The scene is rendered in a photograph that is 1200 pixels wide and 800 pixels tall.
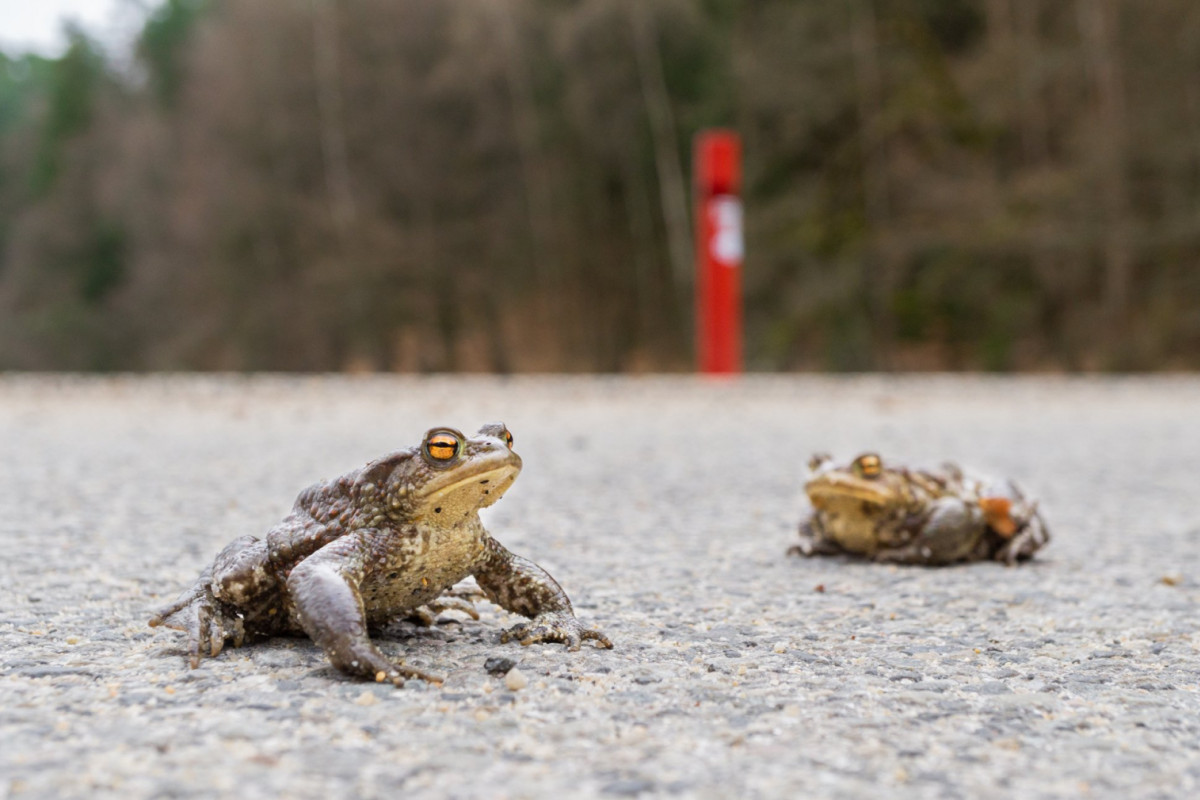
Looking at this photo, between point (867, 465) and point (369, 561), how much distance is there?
1908 mm

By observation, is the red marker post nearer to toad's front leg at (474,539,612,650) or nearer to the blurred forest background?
the blurred forest background

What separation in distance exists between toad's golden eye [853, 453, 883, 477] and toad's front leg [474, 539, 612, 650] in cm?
138

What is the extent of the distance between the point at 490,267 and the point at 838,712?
25.7 metres

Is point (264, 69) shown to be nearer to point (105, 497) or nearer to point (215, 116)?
point (215, 116)

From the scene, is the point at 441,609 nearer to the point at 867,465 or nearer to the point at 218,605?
the point at 218,605

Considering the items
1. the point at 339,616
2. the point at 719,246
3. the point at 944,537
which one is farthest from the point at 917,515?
the point at 719,246

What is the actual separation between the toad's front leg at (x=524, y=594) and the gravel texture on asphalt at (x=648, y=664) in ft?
0.28

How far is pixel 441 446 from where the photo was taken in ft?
7.52

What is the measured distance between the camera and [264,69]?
30.0m

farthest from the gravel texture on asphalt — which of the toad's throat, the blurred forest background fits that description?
the blurred forest background

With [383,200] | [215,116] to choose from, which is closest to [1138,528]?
[383,200]

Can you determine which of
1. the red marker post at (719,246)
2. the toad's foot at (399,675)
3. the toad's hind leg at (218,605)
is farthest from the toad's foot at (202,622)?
the red marker post at (719,246)

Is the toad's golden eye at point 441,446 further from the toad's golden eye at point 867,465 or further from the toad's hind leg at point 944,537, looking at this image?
the toad's hind leg at point 944,537

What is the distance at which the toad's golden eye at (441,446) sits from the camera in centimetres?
229
